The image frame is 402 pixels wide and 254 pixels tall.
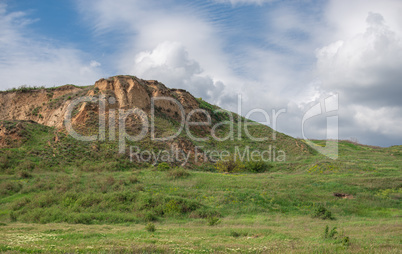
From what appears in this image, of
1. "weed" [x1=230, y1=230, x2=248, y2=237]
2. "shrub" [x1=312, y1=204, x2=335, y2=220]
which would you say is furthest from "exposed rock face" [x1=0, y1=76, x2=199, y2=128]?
"weed" [x1=230, y1=230, x2=248, y2=237]

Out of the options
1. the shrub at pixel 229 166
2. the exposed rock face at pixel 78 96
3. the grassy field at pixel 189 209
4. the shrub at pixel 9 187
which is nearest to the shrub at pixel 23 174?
the grassy field at pixel 189 209

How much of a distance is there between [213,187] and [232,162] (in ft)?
44.8

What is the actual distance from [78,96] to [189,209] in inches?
1268


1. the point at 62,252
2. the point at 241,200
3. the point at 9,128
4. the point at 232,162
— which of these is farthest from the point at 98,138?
the point at 62,252

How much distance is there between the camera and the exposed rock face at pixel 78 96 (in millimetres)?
40656

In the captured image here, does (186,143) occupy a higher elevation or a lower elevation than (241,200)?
higher

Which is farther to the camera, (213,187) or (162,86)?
(162,86)

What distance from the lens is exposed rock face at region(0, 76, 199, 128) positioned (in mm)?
40656

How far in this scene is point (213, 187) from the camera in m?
22.6

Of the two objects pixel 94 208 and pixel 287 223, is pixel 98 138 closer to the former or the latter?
pixel 94 208

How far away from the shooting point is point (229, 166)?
116 ft

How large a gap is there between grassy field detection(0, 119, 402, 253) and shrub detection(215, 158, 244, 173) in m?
8.78

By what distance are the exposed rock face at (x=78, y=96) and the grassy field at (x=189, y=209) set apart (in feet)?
37.0

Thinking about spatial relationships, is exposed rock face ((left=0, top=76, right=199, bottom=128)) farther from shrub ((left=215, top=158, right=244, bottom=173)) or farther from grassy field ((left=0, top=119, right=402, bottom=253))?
shrub ((left=215, top=158, right=244, bottom=173))
